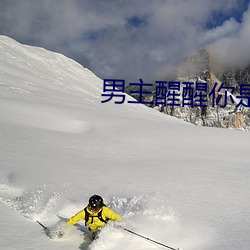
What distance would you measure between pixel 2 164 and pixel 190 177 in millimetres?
5315

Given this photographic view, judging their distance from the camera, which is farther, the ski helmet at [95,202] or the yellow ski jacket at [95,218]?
the yellow ski jacket at [95,218]

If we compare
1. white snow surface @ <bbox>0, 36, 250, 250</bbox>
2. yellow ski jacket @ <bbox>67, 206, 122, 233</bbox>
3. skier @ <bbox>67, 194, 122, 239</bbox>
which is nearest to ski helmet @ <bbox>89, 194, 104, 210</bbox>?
skier @ <bbox>67, 194, 122, 239</bbox>

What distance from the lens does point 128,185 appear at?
7590mm

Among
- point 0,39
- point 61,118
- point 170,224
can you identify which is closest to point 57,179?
point 170,224

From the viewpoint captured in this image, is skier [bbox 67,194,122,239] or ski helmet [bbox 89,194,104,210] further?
skier [bbox 67,194,122,239]

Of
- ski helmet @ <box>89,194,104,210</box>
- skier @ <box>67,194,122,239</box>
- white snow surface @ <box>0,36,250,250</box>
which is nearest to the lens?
white snow surface @ <box>0,36,250,250</box>

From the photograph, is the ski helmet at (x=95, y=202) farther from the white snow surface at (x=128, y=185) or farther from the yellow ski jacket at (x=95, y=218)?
the white snow surface at (x=128, y=185)

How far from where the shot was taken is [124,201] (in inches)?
261

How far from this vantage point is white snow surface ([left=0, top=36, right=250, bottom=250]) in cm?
520

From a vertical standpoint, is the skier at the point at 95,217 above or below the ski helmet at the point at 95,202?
below

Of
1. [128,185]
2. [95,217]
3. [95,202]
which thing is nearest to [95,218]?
[95,217]

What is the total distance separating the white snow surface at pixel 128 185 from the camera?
520cm

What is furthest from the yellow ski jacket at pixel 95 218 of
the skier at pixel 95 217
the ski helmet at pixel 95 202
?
the ski helmet at pixel 95 202

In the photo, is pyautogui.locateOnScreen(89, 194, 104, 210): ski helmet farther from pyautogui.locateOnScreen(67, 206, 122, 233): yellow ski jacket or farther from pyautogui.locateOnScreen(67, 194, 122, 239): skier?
pyautogui.locateOnScreen(67, 206, 122, 233): yellow ski jacket
